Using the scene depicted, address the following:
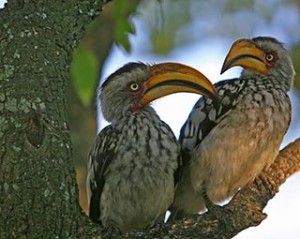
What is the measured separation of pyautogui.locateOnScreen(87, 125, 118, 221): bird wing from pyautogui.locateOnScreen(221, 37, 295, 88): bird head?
2.70 ft

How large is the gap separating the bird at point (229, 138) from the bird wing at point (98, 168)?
1.41 ft

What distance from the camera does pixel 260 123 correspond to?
4.80 metres

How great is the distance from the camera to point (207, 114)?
16.0ft

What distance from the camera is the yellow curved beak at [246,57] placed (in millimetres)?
4738

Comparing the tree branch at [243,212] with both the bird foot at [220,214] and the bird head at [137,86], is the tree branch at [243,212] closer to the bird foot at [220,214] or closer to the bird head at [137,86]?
the bird foot at [220,214]

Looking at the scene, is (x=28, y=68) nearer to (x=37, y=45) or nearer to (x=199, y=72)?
(x=37, y=45)

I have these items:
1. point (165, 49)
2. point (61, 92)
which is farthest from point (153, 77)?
point (165, 49)

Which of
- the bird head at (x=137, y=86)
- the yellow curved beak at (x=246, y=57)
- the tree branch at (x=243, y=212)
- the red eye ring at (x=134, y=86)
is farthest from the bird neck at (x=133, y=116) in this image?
the tree branch at (x=243, y=212)

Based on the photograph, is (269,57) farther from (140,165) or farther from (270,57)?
(140,165)

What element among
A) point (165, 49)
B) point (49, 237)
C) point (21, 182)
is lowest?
point (49, 237)

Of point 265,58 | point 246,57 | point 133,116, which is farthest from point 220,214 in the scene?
point 265,58

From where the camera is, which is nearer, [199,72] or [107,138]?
[199,72]

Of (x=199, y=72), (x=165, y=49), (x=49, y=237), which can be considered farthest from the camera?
(x=165, y=49)

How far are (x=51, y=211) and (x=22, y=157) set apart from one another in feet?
0.75
